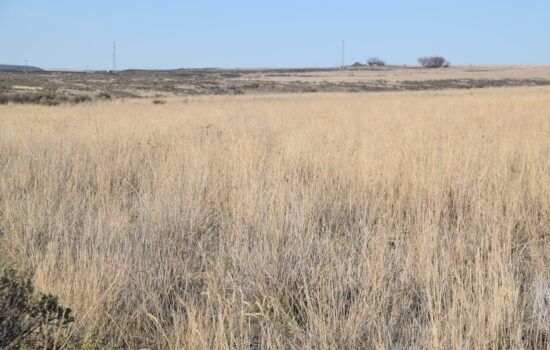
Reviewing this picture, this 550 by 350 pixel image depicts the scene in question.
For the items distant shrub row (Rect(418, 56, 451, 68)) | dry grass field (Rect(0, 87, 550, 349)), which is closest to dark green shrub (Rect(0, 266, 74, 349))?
dry grass field (Rect(0, 87, 550, 349))

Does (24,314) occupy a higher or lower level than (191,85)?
lower

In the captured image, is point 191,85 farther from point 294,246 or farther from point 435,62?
point 435,62

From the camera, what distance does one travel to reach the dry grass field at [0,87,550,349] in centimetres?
217

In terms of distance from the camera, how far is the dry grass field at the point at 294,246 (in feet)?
7.13

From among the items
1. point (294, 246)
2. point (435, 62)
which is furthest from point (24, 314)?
point (435, 62)

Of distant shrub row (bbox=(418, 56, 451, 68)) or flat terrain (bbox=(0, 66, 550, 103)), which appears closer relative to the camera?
flat terrain (bbox=(0, 66, 550, 103))

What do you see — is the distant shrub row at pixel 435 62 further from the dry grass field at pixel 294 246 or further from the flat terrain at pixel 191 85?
the dry grass field at pixel 294 246

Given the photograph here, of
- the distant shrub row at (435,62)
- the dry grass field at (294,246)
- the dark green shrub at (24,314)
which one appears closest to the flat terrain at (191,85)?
the dry grass field at (294,246)

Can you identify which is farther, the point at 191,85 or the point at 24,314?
the point at 191,85

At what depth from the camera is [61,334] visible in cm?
208

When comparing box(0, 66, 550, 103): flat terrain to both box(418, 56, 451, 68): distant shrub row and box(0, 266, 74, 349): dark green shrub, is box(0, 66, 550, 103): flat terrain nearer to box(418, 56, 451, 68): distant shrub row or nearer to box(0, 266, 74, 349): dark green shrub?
box(0, 266, 74, 349): dark green shrub

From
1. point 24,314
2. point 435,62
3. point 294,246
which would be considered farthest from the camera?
point 435,62

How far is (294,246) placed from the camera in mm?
3045

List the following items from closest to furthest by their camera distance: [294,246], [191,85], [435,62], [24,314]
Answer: [24,314], [294,246], [191,85], [435,62]
